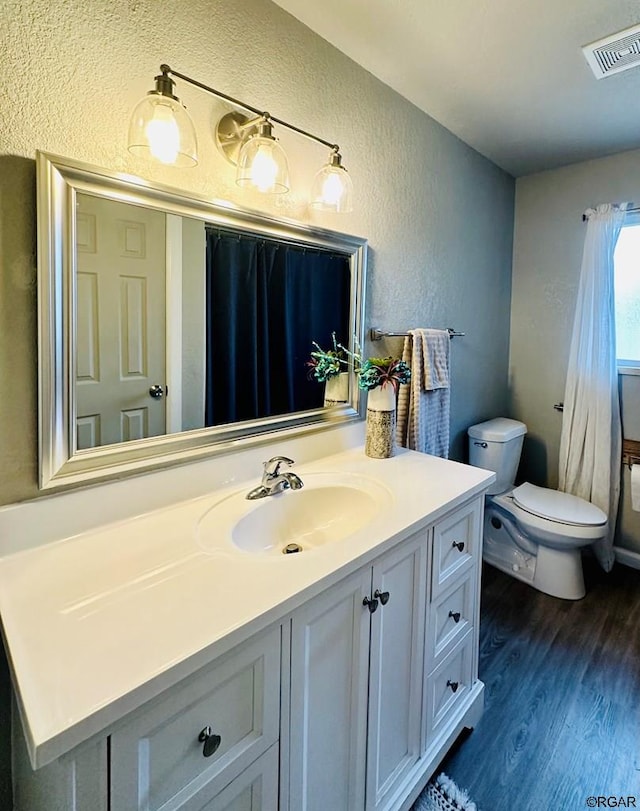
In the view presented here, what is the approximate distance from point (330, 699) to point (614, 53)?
86.1 inches

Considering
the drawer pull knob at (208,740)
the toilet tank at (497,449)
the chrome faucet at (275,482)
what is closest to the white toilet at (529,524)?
the toilet tank at (497,449)

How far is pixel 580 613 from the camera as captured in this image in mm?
2102

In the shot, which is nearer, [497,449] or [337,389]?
[337,389]

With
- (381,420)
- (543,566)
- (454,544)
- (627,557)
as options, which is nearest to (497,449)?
(543,566)

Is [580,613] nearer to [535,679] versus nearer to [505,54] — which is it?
[535,679]

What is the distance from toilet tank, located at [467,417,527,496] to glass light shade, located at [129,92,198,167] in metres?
2.00

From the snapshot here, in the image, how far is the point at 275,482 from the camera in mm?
1258

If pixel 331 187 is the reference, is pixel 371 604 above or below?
below

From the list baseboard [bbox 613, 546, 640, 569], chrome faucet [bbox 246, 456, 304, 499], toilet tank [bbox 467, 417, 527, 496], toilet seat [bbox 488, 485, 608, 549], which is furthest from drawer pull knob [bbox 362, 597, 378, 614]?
baseboard [bbox 613, 546, 640, 569]

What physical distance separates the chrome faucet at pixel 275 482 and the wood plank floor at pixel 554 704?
1.01m

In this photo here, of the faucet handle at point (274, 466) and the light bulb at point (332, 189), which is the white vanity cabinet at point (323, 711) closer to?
the faucet handle at point (274, 466)

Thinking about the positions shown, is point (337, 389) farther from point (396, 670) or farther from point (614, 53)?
point (614, 53)

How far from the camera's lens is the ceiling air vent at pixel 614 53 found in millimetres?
1438

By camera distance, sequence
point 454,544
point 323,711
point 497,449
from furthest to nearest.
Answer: point 497,449
point 454,544
point 323,711
